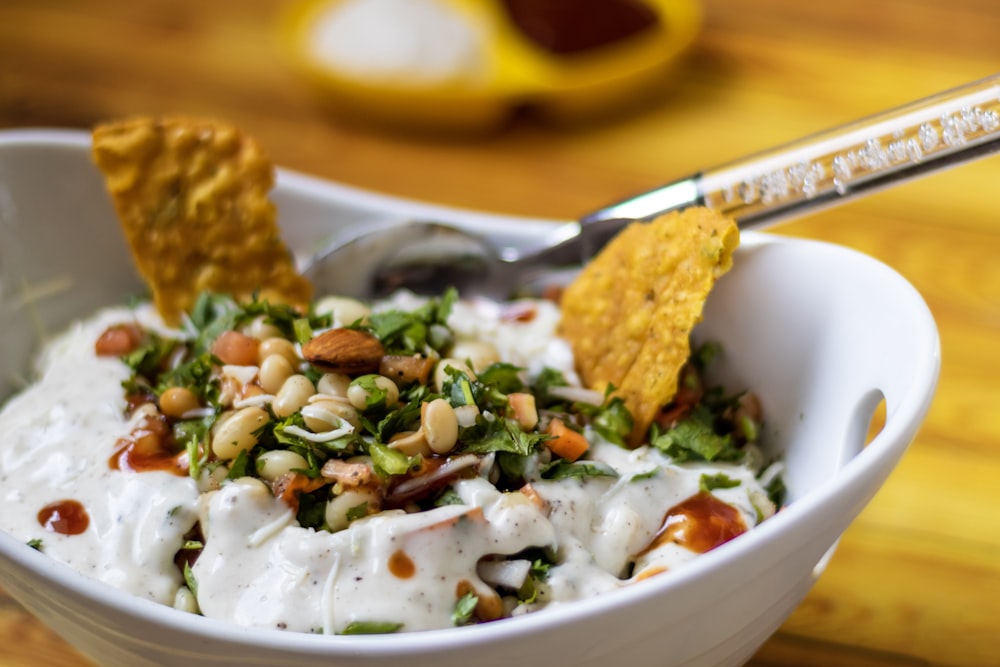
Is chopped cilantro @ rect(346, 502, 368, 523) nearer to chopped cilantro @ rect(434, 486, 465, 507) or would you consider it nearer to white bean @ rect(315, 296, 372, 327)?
chopped cilantro @ rect(434, 486, 465, 507)

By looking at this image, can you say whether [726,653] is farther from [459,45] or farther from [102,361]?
[459,45]

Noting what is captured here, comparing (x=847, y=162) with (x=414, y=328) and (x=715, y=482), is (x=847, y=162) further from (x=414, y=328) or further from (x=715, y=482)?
(x=414, y=328)

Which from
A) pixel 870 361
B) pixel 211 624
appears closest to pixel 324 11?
pixel 870 361

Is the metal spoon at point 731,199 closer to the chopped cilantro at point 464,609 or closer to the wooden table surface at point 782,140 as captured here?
the wooden table surface at point 782,140

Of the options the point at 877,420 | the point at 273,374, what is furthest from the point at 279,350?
the point at 877,420

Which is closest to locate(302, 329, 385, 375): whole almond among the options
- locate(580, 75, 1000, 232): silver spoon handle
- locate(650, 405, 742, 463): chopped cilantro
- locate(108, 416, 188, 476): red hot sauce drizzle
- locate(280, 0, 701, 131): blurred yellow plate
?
locate(108, 416, 188, 476): red hot sauce drizzle

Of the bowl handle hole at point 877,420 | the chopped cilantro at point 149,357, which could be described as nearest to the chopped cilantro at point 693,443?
the bowl handle hole at point 877,420
